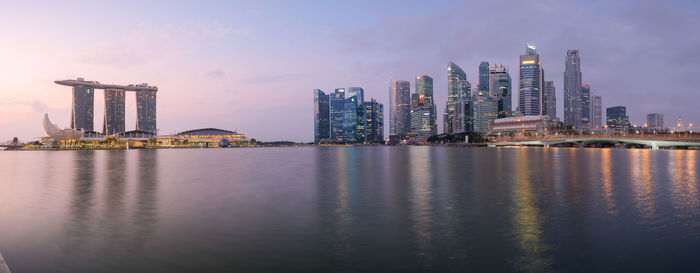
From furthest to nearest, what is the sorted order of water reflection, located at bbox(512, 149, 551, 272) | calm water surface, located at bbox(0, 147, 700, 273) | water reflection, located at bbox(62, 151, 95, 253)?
water reflection, located at bbox(62, 151, 95, 253) < calm water surface, located at bbox(0, 147, 700, 273) < water reflection, located at bbox(512, 149, 551, 272)

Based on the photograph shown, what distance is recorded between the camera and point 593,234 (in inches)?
623

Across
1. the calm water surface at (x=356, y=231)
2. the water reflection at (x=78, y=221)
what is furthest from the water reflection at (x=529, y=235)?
the water reflection at (x=78, y=221)

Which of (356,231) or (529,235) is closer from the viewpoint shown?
(529,235)

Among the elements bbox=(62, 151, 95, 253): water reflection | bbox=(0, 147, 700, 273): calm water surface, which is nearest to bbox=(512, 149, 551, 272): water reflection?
bbox=(0, 147, 700, 273): calm water surface

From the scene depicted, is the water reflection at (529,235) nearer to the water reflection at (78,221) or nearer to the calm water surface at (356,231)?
the calm water surface at (356,231)

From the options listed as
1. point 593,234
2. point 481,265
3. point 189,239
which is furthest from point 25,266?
point 593,234

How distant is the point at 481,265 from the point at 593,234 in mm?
7210

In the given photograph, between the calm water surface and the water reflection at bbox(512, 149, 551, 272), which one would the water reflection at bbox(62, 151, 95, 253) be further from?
the water reflection at bbox(512, 149, 551, 272)

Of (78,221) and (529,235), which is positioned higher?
(529,235)

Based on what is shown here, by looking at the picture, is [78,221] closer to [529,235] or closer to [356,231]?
[356,231]

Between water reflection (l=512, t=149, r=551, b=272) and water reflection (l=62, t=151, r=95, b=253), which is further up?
water reflection (l=512, t=149, r=551, b=272)

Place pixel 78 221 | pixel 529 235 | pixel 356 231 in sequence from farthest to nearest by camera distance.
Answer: pixel 78 221 → pixel 356 231 → pixel 529 235

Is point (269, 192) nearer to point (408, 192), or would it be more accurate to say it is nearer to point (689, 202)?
point (408, 192)

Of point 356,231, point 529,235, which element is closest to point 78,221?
point 356,231
